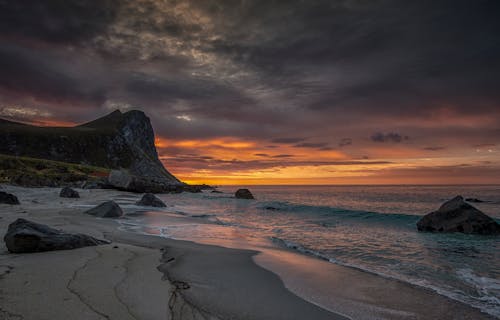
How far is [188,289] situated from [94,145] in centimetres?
14624

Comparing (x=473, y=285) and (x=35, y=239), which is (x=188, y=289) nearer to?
(x=35, y=239)

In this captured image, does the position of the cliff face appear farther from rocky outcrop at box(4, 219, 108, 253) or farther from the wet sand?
the wet sand

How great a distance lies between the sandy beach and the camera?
3773 millimetres

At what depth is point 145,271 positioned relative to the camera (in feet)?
18.4

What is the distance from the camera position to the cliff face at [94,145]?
11250 cm

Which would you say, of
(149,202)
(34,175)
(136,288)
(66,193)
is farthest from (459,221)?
(34,175)

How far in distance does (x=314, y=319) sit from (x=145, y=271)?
343 cm

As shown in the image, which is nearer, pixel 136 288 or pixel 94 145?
pixel 136 288

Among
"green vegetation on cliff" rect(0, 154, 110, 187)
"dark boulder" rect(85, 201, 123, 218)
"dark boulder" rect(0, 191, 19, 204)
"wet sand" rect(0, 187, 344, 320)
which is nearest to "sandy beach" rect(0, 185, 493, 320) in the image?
"wet sand" rect(0, 187, 344, 320)

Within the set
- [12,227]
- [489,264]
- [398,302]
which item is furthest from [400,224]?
[12,227]

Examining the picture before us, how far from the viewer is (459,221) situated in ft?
53.0

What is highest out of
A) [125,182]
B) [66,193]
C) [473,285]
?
[125,182]

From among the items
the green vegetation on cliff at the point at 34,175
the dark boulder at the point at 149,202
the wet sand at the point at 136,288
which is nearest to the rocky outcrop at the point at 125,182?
the green vegetation on cliff at the point at 34,175

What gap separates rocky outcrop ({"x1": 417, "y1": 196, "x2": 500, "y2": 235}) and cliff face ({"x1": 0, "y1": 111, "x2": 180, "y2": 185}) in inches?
3423
